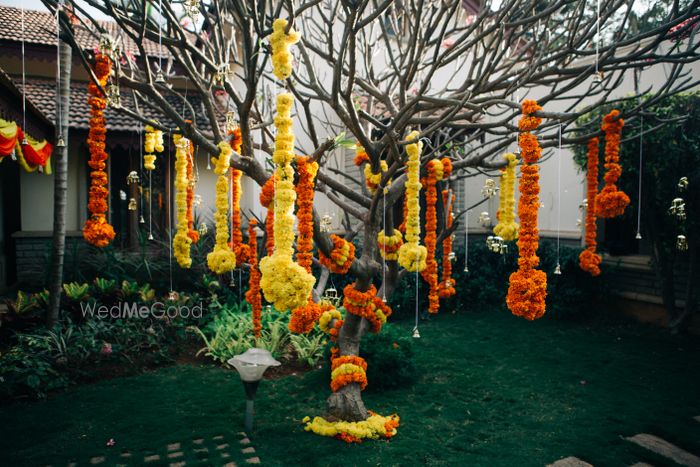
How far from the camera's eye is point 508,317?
9984 mm

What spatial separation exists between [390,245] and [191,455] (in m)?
2.77

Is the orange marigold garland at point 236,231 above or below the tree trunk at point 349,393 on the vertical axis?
above

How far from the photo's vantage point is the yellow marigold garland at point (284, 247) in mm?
3584

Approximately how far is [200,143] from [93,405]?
3610 millimetres

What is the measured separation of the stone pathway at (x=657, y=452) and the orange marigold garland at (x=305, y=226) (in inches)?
104

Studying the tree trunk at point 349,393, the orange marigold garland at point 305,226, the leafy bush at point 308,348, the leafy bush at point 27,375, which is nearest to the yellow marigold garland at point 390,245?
the tree trunk at point 349,393

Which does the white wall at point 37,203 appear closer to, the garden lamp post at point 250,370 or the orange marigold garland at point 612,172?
the garden lamp post at point 250,370

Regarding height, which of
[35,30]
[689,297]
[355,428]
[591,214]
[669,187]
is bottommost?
[355,428]

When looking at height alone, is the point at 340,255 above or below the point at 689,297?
above

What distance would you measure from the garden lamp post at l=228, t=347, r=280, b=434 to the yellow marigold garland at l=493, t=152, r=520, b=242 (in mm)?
2723

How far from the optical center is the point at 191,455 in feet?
14.6

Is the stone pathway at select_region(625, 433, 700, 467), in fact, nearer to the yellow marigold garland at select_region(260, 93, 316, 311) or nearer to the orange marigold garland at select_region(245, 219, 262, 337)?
the yellow marigold garland at select_region(260, 93, 316, 311)

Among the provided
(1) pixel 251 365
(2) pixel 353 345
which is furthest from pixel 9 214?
(2) pixel 353 345

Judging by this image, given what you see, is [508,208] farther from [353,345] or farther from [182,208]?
[182,208]
